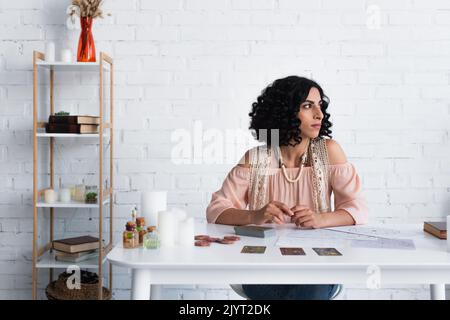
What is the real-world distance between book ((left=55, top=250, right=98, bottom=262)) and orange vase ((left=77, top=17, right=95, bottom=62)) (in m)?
0.98

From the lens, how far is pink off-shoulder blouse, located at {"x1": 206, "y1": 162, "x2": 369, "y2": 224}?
2057 mm

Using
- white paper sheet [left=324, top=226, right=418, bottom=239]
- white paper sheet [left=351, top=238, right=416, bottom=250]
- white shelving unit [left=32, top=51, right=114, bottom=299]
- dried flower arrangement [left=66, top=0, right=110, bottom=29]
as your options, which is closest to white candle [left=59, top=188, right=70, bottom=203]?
white shelving unit [left=32, top=51, right=114, bottom=299]

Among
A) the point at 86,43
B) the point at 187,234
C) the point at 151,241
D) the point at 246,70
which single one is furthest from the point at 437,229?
the point at 86,43

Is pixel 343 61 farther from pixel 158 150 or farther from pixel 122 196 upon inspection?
pixel 122 196

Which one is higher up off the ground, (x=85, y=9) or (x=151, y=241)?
(x=85, y=9)

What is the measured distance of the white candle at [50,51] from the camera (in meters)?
2.64

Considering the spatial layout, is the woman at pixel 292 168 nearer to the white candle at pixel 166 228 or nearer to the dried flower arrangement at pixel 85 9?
the white candle at pixel 166 228

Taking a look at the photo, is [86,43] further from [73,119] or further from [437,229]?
[437,229]

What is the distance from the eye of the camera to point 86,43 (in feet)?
8.79

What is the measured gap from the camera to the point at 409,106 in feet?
9.34

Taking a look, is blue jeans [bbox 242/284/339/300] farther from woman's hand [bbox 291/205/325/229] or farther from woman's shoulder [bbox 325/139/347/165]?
woman's shoulder [bbox 325/139/347/165]

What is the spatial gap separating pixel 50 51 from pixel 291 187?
141 cm

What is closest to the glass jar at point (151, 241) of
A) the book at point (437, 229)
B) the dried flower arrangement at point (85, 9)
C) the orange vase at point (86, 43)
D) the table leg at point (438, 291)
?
the book at point (437, 229)

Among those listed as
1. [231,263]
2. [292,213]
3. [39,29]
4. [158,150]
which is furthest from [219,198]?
[39,29]
